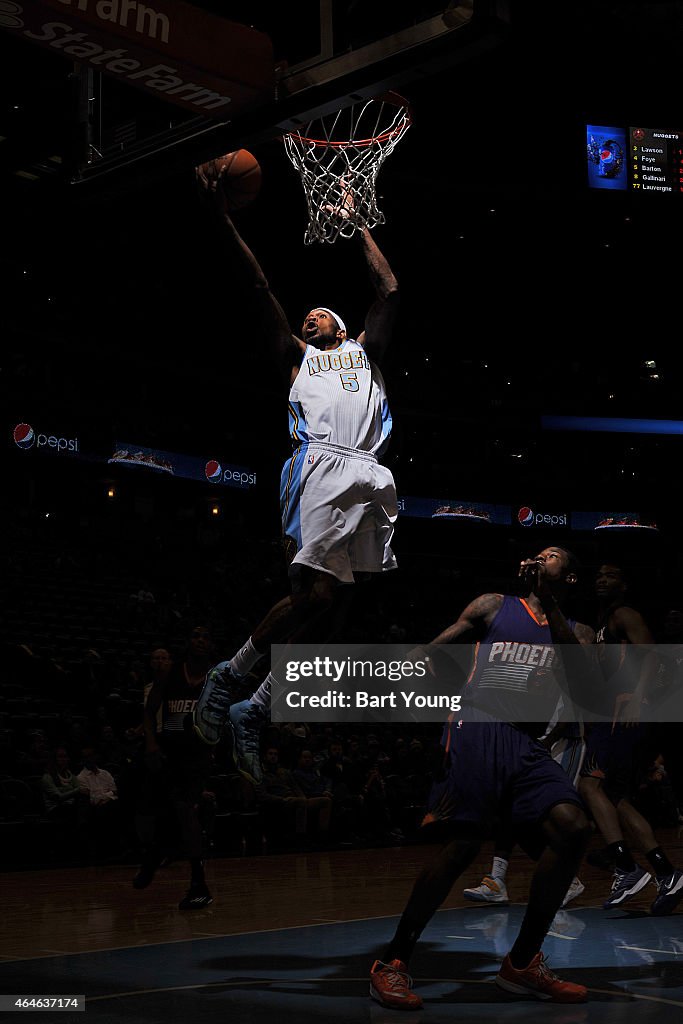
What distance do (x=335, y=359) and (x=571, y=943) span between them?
346 centimetres

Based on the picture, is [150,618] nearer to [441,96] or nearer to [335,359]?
[441,96]

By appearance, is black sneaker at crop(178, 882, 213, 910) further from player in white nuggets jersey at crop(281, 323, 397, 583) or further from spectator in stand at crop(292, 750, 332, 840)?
spectator in stand at crop(292, 750, 332, 840)

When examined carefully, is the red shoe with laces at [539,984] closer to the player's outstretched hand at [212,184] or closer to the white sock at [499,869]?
the white sock at [499,869]

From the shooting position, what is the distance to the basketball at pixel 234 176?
554cm

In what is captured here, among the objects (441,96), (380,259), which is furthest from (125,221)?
(380,259)

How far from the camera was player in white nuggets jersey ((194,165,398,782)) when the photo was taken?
523cm

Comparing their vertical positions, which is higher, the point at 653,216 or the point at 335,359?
the point at 653,216

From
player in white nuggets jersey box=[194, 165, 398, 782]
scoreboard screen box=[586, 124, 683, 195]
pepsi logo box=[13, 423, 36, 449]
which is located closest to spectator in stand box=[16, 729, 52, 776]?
player in white nuggets jersey box=[194, 165, 398, 782]

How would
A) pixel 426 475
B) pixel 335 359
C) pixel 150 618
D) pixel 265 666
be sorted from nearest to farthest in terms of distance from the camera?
pixel 335 359
pixel 265 666
pixel 150 618
pixel 426 475

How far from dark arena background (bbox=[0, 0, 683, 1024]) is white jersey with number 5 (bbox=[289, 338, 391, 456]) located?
45.5 inches

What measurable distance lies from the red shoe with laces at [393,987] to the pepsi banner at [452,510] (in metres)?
27.6

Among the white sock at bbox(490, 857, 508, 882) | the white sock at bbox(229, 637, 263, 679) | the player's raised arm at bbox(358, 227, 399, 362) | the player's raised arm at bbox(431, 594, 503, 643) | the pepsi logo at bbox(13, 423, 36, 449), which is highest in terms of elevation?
the pepsi logo at bbox(13, 423, 36, 449)

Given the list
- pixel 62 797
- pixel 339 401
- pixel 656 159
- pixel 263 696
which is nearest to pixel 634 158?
pixel 656 159

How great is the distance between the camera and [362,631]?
23.2m
